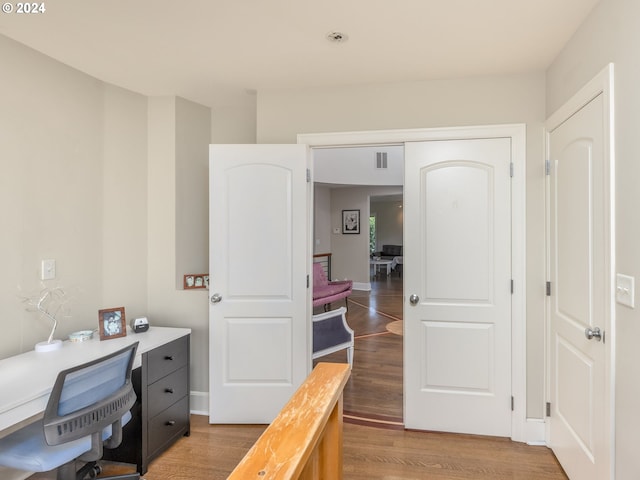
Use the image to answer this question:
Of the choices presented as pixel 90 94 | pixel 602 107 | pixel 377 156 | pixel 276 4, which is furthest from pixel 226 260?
pixel 377 156

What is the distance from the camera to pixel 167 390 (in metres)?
2.52

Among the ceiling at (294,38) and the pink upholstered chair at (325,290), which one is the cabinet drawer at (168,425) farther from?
the pink upholstered chair at (325,290)

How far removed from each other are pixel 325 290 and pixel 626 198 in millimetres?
4884

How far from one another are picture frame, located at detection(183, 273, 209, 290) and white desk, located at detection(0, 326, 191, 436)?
1.62 ft

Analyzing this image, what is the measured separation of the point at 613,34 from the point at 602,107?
0.31 meters

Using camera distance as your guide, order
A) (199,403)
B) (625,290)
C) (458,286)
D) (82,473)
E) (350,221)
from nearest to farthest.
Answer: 1. (625,290)
2. (82,473)
3. (458,286)
4. (199,403)
5. (350,221)

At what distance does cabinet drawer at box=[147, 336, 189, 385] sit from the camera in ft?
7.82

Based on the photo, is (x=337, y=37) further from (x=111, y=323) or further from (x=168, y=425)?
(x=168, y=425)

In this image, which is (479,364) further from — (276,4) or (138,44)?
(138,44)

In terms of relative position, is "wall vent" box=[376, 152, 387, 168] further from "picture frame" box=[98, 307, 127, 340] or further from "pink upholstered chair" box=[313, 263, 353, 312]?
"picture frame" box=[98, 307, 127, 340]

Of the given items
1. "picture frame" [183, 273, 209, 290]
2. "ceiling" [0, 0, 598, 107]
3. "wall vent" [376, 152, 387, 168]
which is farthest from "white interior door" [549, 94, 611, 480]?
"wall vent" [376, 152, 387, 168]

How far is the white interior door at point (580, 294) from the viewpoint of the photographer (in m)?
1.77

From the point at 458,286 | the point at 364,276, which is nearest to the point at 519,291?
the point at 458,286

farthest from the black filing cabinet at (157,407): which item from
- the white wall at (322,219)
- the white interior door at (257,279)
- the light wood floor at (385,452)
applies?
the white wall at (322,219)
